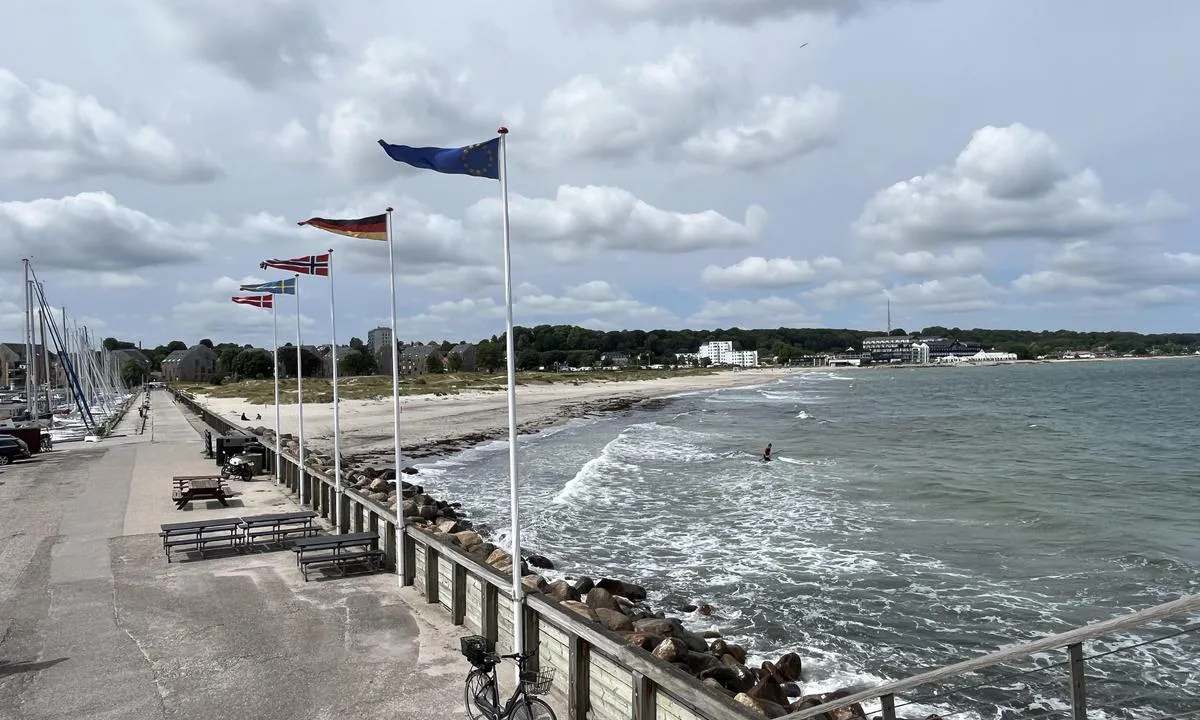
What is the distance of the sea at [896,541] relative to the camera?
1105 cm

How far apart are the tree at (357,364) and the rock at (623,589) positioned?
461ft

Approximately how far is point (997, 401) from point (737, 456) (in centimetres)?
5297

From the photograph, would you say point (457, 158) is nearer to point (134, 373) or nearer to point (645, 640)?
point (645, 640)

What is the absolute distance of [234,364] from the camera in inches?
6275

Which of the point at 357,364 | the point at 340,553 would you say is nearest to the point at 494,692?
the point at 340,553

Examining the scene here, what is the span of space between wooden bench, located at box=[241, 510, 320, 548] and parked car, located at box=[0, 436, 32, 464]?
20655mm

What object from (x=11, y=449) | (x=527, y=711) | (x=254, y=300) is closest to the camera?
(x=527, y=711)

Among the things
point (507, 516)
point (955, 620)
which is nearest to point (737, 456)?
point (507, 516)

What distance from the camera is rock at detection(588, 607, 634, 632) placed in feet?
31.8

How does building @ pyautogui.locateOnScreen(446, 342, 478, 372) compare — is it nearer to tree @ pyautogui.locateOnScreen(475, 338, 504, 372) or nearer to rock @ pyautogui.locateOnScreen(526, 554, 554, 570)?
tree @ pyautogui.locateOnScreen(475, 338, 504, 372)

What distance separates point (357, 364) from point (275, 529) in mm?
139377

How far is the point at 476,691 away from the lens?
6.72 metres

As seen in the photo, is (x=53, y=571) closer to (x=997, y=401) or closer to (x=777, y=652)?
(x=777, y=652)

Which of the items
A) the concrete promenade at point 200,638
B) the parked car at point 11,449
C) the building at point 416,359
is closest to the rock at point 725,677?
the concrete promenade at point 200,638
